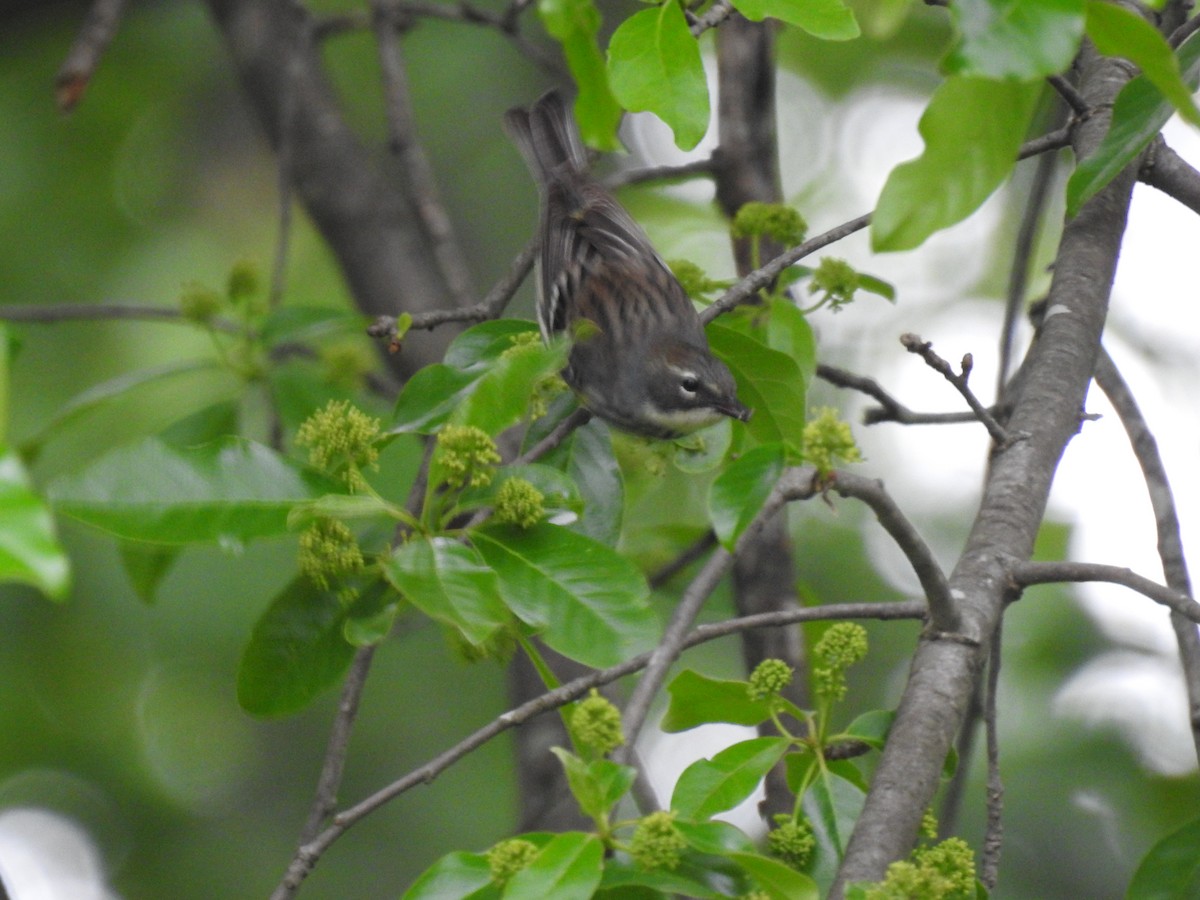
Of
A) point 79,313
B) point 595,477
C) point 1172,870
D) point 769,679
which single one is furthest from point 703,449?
point 79,313

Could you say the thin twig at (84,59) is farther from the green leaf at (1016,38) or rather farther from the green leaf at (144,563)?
the green leaf at (1016,38)

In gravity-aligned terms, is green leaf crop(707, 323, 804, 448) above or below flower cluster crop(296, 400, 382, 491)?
above

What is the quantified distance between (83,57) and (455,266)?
142 centimetres

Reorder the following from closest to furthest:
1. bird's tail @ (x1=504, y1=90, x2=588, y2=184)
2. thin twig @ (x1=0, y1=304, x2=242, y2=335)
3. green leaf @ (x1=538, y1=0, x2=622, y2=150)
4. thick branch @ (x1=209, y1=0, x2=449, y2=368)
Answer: green leaf @ (x1=538, y1=0, x2=622, y2=150) → thin twig @ (x1=0, y1=304, x2=242, y2=335) → bird's tail @ (x1=504, y1=90, x2=588, y2=184) → thick branch @ (x1=209, y1=0, x2=449, y2=368)

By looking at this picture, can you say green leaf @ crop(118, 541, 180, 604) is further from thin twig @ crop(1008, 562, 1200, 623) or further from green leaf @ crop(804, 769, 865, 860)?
thin twig @ crop(1008, 562, 1200, 623)

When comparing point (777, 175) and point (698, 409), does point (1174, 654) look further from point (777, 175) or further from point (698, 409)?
point (698, 409)

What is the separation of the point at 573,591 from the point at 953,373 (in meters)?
0.81

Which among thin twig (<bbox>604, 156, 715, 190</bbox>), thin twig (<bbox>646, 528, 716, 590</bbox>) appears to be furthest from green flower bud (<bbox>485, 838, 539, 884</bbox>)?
thin twig (<bbox>604, 156, 715, 190</bbox>)

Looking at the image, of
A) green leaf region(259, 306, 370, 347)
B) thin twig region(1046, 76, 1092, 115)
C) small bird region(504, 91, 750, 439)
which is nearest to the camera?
thin twig region(1046, 76, 1092, 115)

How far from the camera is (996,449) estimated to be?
8.13 ft

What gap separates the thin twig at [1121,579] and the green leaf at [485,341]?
3.67 feet

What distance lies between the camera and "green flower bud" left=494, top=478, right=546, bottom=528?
2.17 metres

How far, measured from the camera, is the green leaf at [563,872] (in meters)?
1.62

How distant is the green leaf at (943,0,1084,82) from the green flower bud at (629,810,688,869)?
1.06 meters
